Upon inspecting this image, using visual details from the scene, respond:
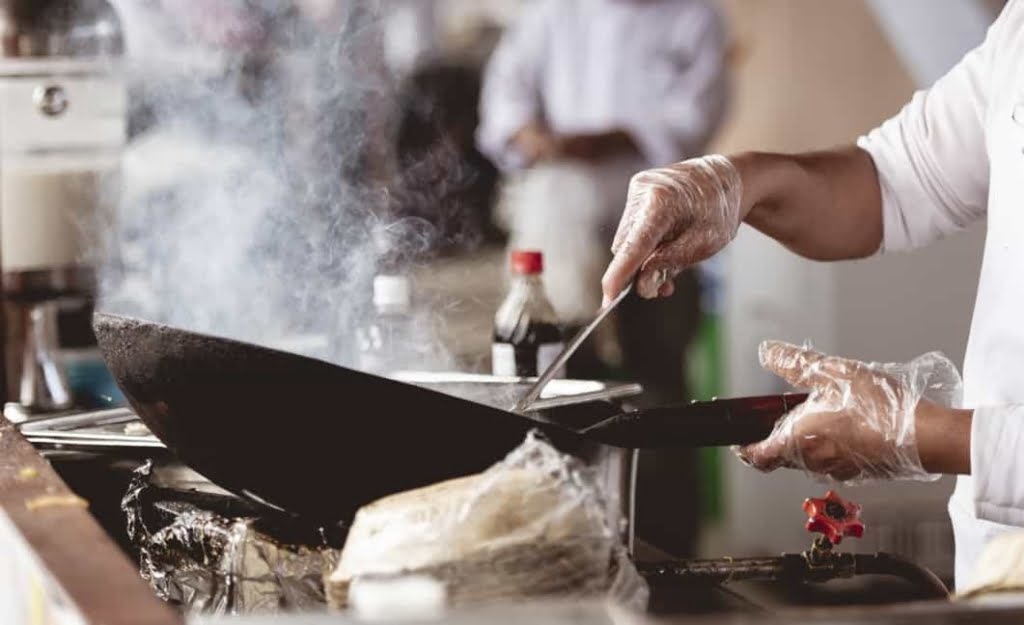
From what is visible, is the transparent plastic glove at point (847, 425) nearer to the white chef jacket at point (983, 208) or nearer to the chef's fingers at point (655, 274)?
the white chef jacket at point (983, 208)

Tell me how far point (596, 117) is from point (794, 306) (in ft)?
3.16

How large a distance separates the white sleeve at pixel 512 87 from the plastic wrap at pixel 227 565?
3.30m

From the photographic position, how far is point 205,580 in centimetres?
139

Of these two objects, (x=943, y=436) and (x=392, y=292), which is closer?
(x=943, y=436)

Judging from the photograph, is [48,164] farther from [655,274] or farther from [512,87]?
[512,87]

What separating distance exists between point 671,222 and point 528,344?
407 mm

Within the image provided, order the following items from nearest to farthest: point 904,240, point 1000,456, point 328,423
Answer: point 328,423 → point 1000,456 → point 904,240

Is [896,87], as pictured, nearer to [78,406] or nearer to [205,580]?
[78,406]

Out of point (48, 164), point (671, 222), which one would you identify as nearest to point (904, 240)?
point (671, 222)

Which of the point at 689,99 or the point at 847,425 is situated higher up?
the point at 689,99

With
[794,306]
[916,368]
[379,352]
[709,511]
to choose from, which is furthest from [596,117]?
[916,368]

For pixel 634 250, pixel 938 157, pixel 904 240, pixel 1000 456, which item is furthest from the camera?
pixel 904 240

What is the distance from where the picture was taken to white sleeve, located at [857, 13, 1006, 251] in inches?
77.5

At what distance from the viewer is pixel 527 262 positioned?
7.06 feet
